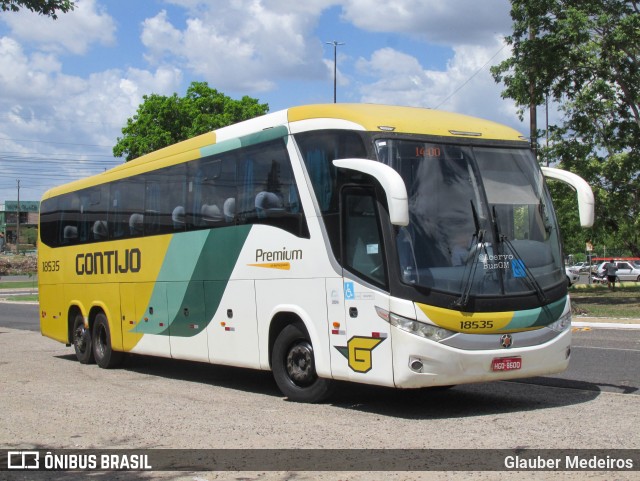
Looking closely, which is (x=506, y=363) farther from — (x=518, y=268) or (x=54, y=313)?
(x=54, y=313)

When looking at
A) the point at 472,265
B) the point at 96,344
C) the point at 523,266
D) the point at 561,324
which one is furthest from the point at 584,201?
the point at 96,344

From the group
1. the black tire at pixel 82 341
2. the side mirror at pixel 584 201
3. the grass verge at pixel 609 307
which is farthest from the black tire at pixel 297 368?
the grass verge at pixel 609 307

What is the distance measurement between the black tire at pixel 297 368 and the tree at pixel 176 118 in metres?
44.2

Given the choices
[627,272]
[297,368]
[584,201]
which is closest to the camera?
[584,201]

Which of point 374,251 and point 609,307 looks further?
point 609,307

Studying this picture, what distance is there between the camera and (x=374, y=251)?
977cm

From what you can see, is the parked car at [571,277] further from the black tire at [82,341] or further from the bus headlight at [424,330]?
the black tire at [82,341]

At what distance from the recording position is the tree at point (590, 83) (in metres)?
30.5

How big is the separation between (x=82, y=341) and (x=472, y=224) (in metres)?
9.86

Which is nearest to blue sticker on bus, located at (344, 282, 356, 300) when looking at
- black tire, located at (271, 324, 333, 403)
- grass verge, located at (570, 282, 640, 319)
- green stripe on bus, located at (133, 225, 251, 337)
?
black tire, located at (271, 324, 333, 403)

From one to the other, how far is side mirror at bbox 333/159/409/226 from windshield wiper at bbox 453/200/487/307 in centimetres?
99

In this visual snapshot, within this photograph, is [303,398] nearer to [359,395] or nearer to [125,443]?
[359,395]

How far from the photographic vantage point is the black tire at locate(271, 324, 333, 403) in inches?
420

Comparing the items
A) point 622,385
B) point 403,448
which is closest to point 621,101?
point 622,385
